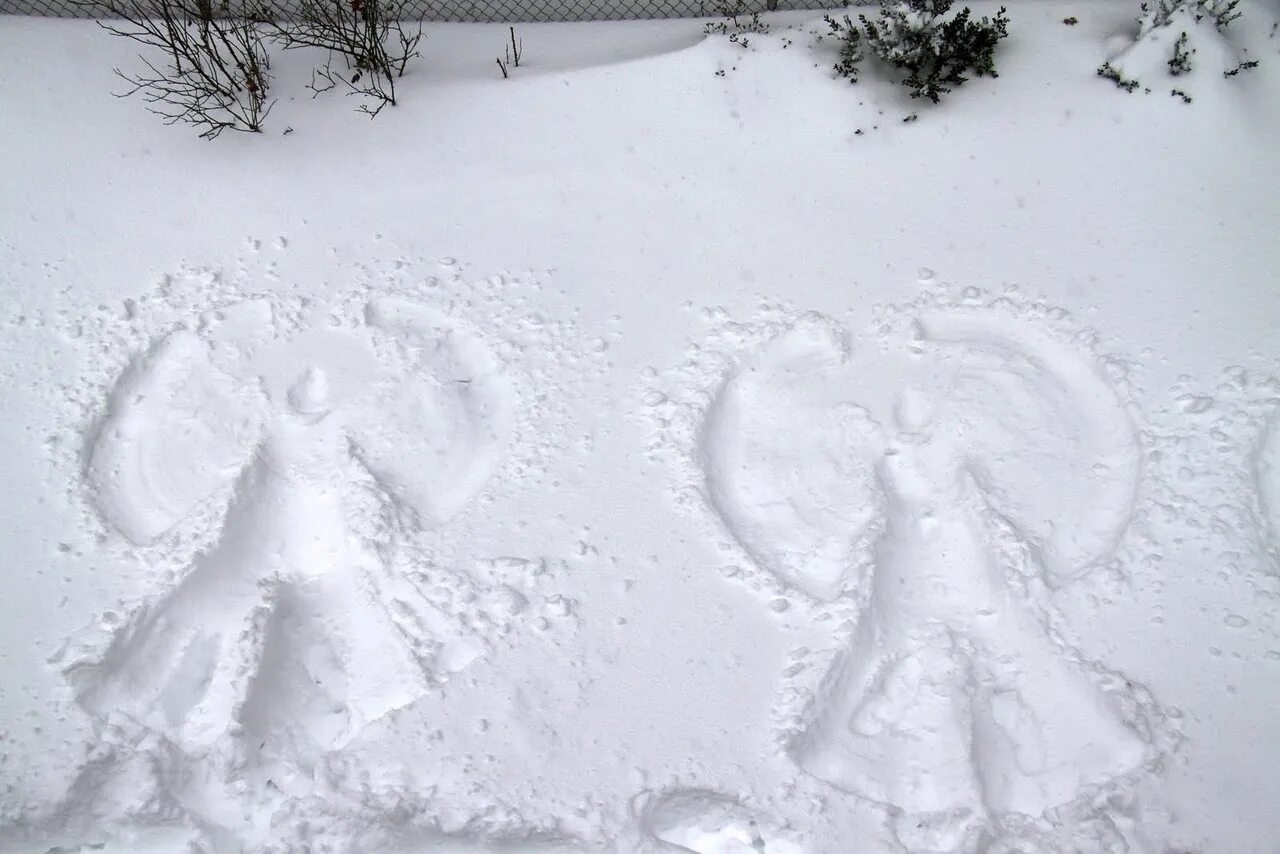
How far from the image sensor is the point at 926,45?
4.40 metres

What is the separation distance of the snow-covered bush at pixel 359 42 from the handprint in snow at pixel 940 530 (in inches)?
87.9

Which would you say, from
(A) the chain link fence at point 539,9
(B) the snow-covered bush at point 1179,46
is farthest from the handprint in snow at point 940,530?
(A) the chain link fence at point 539,9

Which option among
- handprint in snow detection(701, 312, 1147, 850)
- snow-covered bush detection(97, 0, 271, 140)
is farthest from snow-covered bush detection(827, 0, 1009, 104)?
snow-covered bush detection(97, 0, 271, 140)

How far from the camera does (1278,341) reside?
3654mm

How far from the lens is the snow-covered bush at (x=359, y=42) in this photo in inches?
175

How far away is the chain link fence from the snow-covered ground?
167 mm

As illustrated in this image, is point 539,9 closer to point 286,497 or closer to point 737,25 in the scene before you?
point 737,25

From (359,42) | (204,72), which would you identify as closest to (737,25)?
(359,42)

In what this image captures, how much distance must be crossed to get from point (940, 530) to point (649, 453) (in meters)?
1.00

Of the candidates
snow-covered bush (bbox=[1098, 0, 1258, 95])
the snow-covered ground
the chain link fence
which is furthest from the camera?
the chain link fence

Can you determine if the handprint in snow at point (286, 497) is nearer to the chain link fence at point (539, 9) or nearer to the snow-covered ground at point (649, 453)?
the snow-covered ground at point (649, 453)

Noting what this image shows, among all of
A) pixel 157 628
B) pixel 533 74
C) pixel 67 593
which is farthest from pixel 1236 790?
pixel 533 74

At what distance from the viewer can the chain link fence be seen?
4.95 meters

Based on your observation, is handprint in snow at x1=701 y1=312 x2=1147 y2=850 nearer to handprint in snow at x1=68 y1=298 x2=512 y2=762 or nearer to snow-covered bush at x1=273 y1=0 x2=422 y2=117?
handprint in snow at x1=68 y1=298 x2=512 y2=762
